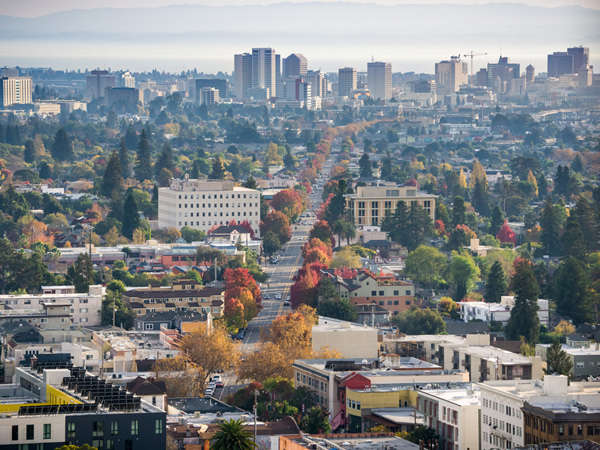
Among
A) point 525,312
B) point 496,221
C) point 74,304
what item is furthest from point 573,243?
point 74,304

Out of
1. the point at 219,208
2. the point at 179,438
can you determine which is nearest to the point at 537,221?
the point at 219,208

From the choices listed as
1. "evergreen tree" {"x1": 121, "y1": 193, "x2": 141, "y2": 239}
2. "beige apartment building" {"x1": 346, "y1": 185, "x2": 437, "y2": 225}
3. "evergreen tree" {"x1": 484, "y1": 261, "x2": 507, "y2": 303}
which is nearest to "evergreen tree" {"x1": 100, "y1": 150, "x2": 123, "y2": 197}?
"evergreen tree" {"x1": 121, "y1": 193, "x2": 141, "y2": 239}

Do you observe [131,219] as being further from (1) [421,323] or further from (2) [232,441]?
(2) [232,441]

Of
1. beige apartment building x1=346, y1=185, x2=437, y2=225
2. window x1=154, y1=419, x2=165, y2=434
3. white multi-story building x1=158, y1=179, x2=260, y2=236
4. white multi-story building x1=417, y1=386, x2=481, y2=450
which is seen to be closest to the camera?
window x1=154, y1=419, x2=165, y2=434

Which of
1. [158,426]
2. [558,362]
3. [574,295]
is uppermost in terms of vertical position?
[158,426]

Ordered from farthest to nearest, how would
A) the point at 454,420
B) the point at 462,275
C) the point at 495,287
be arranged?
the point at 462,275, the point at 495,287, the point at 454,420

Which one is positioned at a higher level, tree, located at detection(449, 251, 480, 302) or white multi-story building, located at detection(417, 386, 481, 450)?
white multi-story building, located at detection(417, 386, 481, 450)

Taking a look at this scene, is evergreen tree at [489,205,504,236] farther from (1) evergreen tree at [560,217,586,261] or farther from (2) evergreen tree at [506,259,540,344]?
(2) evergreen tree at [506,259,540,344]
